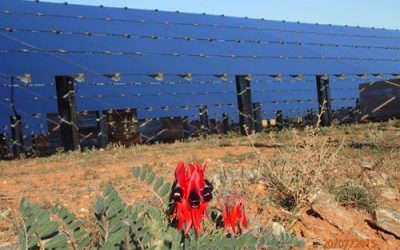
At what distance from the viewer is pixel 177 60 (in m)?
17.0

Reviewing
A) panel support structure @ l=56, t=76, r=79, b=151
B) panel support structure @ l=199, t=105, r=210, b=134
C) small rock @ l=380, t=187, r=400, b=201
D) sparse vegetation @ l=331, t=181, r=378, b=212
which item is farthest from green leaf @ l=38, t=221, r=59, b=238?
panel support structure @ l=199, t=105, r=210, b=134

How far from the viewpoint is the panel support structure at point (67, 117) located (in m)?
12.5

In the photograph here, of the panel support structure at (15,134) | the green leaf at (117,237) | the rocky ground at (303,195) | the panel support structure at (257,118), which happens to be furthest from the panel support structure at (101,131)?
the green leaf at (117,237)

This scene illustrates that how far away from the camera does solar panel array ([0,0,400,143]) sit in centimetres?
1448

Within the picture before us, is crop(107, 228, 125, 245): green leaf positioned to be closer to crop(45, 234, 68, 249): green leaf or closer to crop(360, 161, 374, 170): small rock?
crop(45, 234, 68, 249): green leaf

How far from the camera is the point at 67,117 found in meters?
12.6

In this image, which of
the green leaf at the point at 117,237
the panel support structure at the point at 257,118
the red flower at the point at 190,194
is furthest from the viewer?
the panel support structure at the point at 257,118

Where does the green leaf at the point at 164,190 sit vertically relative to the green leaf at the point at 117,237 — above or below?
above

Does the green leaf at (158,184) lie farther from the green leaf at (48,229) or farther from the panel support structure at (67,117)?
the panel support structure at (67,117)

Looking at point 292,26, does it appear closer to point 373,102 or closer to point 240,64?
point 373,102
